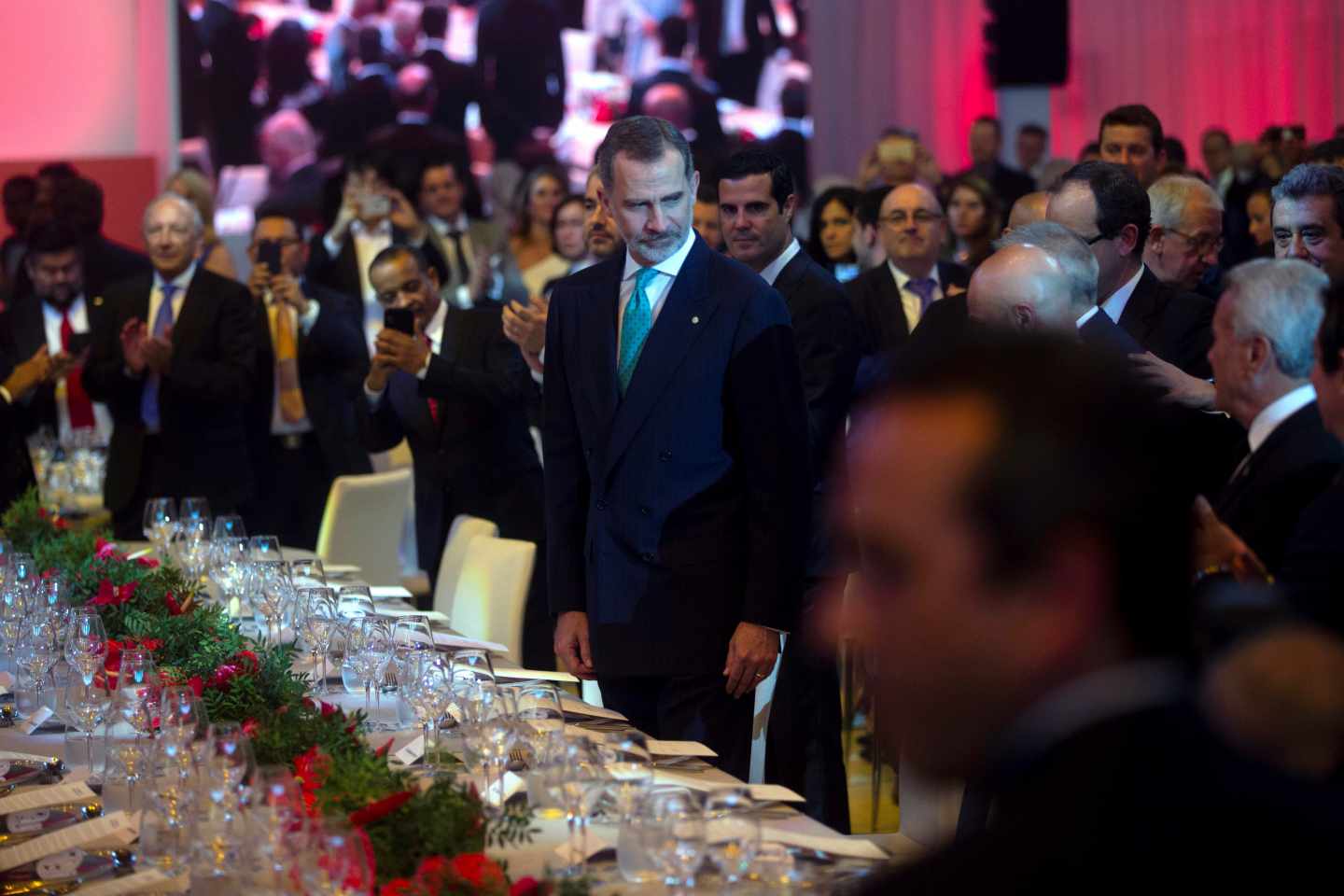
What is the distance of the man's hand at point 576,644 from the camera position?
3719 millimetres

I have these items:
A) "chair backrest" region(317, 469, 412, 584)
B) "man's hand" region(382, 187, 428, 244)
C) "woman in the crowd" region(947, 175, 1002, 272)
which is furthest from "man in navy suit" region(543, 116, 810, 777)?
"man's hand" region(382, 187, 428, 244)

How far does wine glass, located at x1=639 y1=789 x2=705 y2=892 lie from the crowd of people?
0.43m

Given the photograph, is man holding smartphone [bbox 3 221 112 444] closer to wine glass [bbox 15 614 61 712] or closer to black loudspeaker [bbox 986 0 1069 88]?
wine glass [bbox 15 614 61 712]

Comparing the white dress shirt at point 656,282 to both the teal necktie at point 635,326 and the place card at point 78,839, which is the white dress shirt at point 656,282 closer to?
the teal necktie at point 635,326

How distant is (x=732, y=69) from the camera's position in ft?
47.0

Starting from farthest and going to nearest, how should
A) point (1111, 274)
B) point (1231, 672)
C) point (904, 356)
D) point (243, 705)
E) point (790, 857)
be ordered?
point (1111, 274)
point (243, 705)
point (790, 857)
point (904, 356)
point (1231, 672)

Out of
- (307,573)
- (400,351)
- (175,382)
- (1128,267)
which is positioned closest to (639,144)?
(1128,267)

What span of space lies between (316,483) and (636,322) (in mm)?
3904

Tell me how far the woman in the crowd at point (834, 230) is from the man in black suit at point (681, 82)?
6418mm

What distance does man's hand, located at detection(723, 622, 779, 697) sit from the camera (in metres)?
3.52

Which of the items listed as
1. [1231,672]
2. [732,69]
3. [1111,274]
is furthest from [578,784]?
[732,69]

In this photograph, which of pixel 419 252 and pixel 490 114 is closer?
pixel 419 252

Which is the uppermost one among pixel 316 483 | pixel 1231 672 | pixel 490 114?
pixel 490 114

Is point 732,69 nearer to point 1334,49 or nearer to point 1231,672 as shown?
point 1334,49
